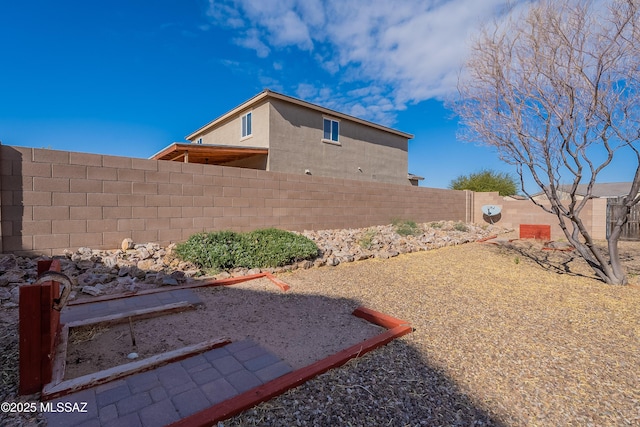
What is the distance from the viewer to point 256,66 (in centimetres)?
1312

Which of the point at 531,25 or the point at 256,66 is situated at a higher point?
the point at 256,66

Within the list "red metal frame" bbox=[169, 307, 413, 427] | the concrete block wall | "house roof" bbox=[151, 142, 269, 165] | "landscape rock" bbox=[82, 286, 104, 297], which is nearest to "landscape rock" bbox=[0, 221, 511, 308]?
"landscape rock" bbox=[82, 286, 104, 297]

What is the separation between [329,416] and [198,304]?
2.65 m

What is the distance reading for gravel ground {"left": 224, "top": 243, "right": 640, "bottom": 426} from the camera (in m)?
2.00

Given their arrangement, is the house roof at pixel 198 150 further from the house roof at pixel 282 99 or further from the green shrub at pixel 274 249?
the green shrub at pixel 274 249

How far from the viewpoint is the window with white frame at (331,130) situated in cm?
1534

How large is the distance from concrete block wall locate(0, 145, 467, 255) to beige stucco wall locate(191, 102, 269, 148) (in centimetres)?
514

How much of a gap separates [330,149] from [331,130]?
1.03m

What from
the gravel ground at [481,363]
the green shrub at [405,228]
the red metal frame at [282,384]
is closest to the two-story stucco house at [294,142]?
the green shrub at [405,228]

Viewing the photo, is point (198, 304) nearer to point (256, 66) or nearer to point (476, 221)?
point (256, 66)

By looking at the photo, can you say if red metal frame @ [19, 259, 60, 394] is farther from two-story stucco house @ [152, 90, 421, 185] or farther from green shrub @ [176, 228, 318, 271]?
two-story stucco house @ [152, 90, 421, 185]

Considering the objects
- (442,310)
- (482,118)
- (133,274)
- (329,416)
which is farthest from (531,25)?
A: (133,274)

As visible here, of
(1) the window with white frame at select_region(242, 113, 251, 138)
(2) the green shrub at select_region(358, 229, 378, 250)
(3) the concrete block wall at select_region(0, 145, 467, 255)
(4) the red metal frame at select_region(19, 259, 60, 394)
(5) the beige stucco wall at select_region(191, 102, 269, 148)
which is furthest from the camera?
(1) the window with white frame at select_region(242, 113, 251, 138)

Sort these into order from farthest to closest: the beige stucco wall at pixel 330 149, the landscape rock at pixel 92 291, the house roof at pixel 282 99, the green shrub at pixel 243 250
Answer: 1. the beige stucco wall at pixel 330 149
2. the house roof at pixel 282 99
3. the green shrub at pixel 243 250
4. the landscape rock at pixel 92 291
